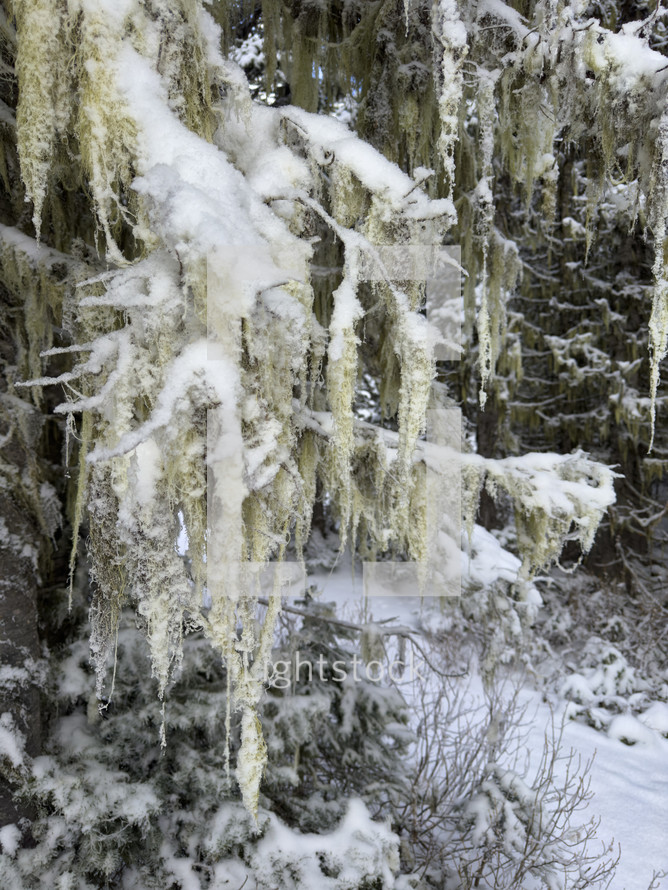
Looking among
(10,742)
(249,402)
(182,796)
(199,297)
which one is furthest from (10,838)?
(199,297)

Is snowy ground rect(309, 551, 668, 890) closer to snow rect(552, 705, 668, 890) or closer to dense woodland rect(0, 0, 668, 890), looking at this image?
snow rect(552, 705, 668, 890)

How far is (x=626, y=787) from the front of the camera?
4.11m

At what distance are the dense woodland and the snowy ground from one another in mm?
207

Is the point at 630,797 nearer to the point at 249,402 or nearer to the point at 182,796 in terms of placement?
the point at 182,796

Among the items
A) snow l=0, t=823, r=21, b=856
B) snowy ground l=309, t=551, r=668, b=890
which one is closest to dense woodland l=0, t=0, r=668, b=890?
snow l=0, t=823, r=21, b=856

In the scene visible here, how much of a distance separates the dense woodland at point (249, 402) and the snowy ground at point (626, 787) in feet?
0.68

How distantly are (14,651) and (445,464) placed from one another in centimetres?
187

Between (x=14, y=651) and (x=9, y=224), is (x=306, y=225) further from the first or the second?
(x=14, y=651)

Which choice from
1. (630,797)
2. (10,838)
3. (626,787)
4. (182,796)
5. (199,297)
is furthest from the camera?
(626,787)

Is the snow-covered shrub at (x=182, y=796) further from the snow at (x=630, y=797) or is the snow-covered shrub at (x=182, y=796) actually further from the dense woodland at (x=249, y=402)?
the snow at (x=630, y=797)

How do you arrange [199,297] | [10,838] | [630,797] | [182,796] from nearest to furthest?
[199,297] < [10,838] < [182,796] < [630,797]

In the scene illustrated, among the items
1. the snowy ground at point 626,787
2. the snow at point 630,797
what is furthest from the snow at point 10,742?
the snow at point 630,797

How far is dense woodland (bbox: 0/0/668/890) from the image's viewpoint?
1296 mm

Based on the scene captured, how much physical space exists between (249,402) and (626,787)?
173 inches
